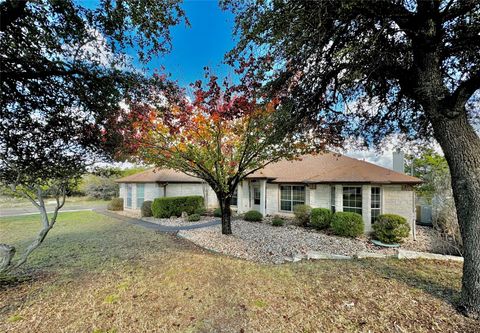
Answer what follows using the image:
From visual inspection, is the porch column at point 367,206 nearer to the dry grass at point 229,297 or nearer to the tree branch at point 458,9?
the dry grass at point 229,297

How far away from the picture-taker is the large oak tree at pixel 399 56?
3.49 meters

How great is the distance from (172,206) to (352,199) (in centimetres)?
1190

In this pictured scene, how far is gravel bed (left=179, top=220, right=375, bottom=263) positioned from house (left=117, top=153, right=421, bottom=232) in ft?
8.12

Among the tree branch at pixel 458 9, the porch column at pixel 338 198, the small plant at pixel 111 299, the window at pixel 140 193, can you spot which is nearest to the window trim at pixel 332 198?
the porch column at pixel 338 198

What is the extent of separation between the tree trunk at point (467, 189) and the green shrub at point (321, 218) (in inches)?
324

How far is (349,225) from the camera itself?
10453mm

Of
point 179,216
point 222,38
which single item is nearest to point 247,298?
point 222,38

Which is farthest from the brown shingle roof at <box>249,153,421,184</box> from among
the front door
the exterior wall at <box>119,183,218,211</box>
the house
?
the exterior wall at <box>119,183,218,211</box>

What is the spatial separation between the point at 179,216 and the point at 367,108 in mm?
13845

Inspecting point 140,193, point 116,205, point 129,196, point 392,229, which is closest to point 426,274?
point 392,229

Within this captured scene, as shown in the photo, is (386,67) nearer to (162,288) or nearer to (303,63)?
(303,63)

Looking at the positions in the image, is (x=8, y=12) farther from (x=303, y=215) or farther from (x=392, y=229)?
(x=392, y=229)

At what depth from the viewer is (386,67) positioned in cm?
448

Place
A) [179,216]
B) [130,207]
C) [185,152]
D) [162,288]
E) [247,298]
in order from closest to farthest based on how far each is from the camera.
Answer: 1. [247,298]
2. [162,288]
3. [185,152]
4. [179,216]
5. [130,207]
